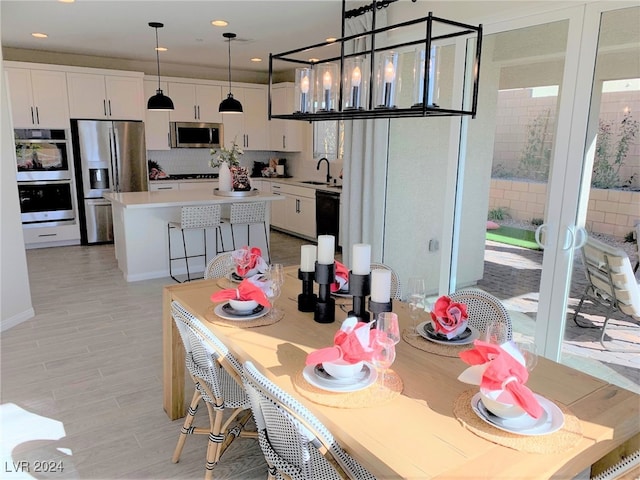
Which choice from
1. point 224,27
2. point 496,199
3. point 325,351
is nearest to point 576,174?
point 496,199

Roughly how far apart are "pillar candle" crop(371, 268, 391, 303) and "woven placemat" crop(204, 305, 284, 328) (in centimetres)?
52

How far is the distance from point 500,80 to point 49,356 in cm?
→ 383

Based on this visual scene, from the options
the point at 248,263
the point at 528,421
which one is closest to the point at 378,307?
the point at 528,421

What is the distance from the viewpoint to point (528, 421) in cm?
143

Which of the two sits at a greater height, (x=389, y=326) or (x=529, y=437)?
(x=389, y=326)

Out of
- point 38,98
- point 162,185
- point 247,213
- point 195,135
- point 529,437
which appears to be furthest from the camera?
point 195,135

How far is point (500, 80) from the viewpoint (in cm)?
341

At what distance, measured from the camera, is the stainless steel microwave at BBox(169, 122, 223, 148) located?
766cm

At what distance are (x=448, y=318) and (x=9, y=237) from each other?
12.2ft

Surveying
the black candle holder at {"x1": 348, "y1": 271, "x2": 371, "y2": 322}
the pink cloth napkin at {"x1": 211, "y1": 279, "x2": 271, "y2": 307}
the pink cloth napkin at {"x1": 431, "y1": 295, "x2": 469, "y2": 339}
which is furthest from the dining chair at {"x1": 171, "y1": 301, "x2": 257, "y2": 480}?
the pink cloth napkin at {"x1": 431, "y1": 295, "x2": 469, "y2": 339}

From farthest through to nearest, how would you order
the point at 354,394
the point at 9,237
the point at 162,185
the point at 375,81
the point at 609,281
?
the point at 162,185 < the point at 9,237 < the point at 609,281 < the point at 375,81 < the point at 354,394

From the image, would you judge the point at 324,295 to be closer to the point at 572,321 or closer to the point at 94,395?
the point at 94,395

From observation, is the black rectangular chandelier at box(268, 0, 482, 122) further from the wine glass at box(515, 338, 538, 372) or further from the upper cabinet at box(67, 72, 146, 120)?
the upper cabinet at box(67, 72, 146, 120)

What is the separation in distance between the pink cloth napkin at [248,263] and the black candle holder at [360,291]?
2.47 feet
